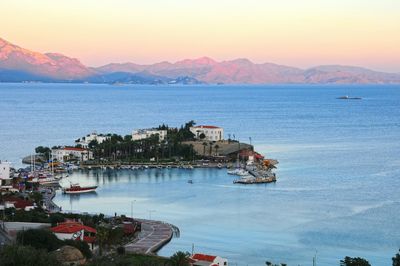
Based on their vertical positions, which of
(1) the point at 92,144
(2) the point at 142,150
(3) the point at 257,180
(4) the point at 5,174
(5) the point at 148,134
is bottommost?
(3) the point at 257,180

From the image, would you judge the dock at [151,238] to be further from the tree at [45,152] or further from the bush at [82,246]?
the tree at [45,152]

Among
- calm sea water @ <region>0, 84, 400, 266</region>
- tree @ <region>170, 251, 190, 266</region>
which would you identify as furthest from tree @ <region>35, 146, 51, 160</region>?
tree @ <region>170, 251, 190, 266</region>

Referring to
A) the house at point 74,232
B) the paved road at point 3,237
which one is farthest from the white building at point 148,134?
the paved road at point 3,237

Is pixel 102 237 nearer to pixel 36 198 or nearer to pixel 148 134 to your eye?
pixel 36 198

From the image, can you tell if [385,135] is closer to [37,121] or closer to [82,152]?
[82,152]

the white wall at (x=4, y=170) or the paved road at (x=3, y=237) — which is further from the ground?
the white wall at (x=4, y=170)

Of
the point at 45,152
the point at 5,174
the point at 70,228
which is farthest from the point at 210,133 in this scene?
the point at 70,228
